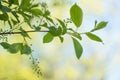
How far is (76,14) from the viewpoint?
54 cm

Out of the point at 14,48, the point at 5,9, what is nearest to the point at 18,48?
the point at 14,48

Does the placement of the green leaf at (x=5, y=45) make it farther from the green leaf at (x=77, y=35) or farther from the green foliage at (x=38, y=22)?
the green leaf at (x=77, y=35)

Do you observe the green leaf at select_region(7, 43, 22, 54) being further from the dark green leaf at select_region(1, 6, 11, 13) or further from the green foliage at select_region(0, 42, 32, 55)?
the dark green leaf at select_region(1, 6, 11, 13)

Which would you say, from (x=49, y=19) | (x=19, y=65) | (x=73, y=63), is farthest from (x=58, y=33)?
(x=73, y=63)

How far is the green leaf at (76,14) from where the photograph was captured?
535 mm

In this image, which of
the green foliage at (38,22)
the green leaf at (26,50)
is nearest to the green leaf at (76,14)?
the green foliage at (38,22)

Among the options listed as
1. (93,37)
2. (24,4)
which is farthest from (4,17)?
(93,37)

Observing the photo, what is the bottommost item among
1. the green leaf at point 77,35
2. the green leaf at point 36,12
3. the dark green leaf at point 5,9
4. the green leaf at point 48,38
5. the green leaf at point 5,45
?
the green leaf at point 5,45

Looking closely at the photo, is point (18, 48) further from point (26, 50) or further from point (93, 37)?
point (93, 37)

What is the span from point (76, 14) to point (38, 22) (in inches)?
2.8

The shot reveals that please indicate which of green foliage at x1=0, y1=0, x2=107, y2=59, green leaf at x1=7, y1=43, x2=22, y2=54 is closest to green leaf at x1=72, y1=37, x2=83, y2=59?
green foliage at x1=0, y1=0, x2=107, y2=59

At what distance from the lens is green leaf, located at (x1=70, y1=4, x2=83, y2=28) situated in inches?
21.0

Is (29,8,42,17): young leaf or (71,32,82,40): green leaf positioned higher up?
(29,8,42,17): young leaf

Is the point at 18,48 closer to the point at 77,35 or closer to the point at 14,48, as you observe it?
the point at 14,48
